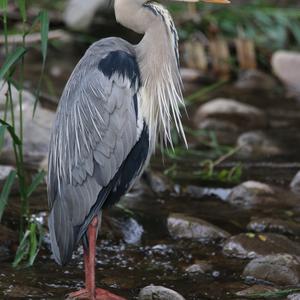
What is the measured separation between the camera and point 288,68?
933 centimetres

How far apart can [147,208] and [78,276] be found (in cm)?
113

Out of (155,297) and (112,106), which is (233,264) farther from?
(112,106)

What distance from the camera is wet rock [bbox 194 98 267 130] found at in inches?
305

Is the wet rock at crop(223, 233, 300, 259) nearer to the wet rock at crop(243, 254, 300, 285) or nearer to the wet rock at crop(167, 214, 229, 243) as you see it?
the wet rock at crop(167, 214, 229, 243)

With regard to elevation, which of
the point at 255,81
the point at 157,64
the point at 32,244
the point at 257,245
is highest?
the point at 157,64

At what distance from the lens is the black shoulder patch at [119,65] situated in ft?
13.7

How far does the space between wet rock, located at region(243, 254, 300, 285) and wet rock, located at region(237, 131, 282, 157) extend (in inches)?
91.0

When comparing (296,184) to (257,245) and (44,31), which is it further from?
(44,31)

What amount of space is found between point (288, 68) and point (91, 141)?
5.50 metres

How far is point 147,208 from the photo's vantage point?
5.49 meters

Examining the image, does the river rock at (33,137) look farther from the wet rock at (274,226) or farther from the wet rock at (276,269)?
the wet rock at (276,269)

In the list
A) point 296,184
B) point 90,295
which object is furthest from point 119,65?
point 296,184

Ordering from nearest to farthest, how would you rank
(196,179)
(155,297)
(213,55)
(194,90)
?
(155,297), (196,179), (194,90), (213,55)

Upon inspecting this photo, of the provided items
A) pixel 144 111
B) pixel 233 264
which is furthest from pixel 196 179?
pixel 144 111
